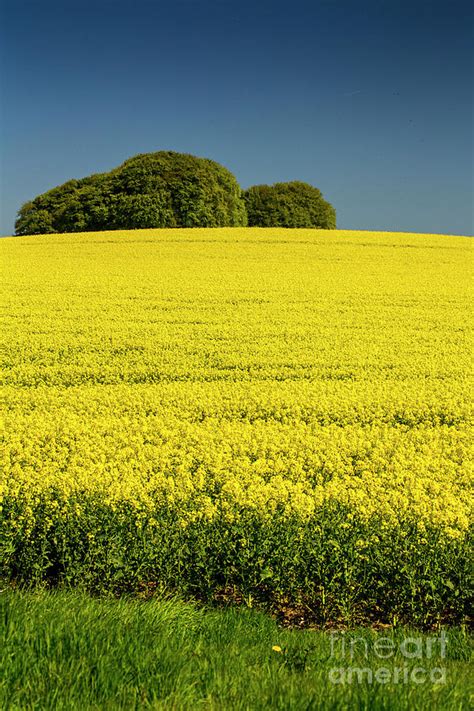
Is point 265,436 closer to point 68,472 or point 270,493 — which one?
point 270,493

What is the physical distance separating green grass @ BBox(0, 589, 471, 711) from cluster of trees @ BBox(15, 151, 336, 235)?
41.7 meters

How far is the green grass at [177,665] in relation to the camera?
3.00 meters

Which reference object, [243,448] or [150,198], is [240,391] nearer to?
[243,448]

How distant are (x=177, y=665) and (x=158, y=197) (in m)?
43.1

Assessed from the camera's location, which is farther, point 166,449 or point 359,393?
point 359,393

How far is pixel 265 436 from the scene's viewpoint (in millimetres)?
8102

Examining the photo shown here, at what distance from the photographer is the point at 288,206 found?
2290 inches

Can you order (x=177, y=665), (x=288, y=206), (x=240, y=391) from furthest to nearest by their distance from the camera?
(x=288, y=206) < (x=240, y=391) < (x=177, y=665)

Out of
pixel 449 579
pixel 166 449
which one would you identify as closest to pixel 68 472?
pixel 166 449

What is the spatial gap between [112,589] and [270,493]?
1802 mm

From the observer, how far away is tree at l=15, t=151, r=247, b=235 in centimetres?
4428

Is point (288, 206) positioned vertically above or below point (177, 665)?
above

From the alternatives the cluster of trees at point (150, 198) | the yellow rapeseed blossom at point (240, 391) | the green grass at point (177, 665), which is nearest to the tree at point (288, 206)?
the cluster of trees at point (150, 198)

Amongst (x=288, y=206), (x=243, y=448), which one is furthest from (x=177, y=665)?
(x=288, y=206)
